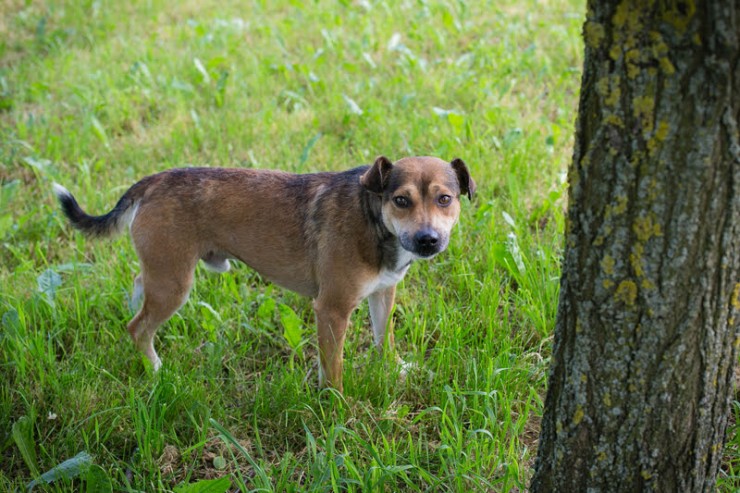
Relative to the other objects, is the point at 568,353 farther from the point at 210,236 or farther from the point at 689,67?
the point at 210,236

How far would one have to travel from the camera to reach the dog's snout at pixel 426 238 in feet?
11.8

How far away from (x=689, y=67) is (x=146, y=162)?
5.14 metres

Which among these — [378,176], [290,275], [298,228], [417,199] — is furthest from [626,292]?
[290,275]

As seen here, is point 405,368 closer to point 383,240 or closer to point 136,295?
point 383,240

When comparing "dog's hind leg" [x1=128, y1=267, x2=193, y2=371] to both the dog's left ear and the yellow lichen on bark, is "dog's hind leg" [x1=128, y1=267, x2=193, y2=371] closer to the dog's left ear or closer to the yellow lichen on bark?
the dog's left ear

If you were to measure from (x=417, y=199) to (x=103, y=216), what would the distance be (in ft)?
6.37

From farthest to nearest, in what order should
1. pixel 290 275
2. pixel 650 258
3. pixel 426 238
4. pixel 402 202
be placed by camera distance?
1. pixel 290 275
2. pixel 402 202
3. pixel 426 238
4. pixel 650 258

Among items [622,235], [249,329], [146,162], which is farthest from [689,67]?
[146,162]

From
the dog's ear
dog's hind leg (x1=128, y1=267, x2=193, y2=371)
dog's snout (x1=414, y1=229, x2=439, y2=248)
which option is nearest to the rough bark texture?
dog's snout (x1=414, y1=229, x2=439, y2=248)

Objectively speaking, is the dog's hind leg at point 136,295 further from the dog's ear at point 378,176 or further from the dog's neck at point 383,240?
the dog's ear at point 378,176

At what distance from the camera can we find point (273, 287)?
5043 millimetres

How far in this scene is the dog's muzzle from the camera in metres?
3.60

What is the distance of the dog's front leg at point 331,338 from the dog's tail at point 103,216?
129 cm

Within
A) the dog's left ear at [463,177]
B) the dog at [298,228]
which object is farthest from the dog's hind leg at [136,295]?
the dog's left ear at [463,177]
